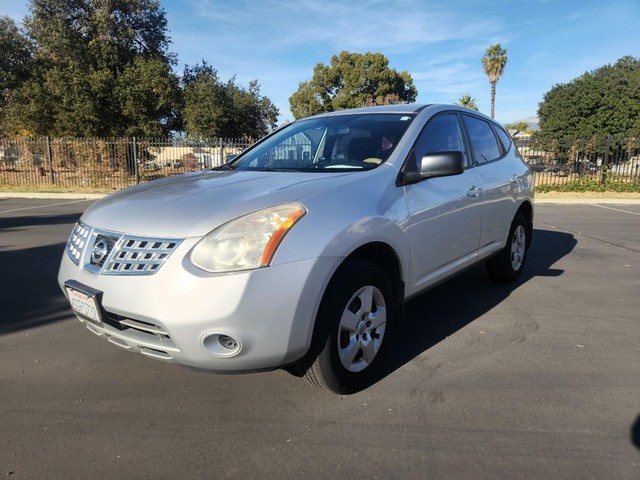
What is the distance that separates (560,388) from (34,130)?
2692 centimetres

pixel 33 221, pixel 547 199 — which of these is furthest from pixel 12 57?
pixel 547 199

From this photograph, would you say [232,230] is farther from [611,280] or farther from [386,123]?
[611,280]

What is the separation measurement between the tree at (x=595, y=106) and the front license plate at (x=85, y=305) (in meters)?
35.7

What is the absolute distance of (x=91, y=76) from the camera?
2125 cm

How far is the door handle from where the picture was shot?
391 centimetres

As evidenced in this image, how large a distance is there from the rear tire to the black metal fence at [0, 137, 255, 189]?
1534 centimetres

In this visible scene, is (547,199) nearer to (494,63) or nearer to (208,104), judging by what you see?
(208,104)

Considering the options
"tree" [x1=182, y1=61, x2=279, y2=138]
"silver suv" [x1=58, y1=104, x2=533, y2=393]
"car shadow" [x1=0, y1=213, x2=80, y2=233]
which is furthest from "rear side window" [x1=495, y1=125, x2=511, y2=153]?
"tree" [x1=182, y1=61, x2=279, y2=138]

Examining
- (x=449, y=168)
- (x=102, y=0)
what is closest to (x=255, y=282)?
(x=449, y=168)

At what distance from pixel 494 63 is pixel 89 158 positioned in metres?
33.2

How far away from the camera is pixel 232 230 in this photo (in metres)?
2.32

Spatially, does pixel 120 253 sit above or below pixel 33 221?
above

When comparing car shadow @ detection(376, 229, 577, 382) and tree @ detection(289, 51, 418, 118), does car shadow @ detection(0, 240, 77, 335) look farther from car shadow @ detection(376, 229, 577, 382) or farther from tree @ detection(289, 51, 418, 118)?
tree @ detection(289, 51, 418, 118)

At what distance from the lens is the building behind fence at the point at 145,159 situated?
61.7ft
